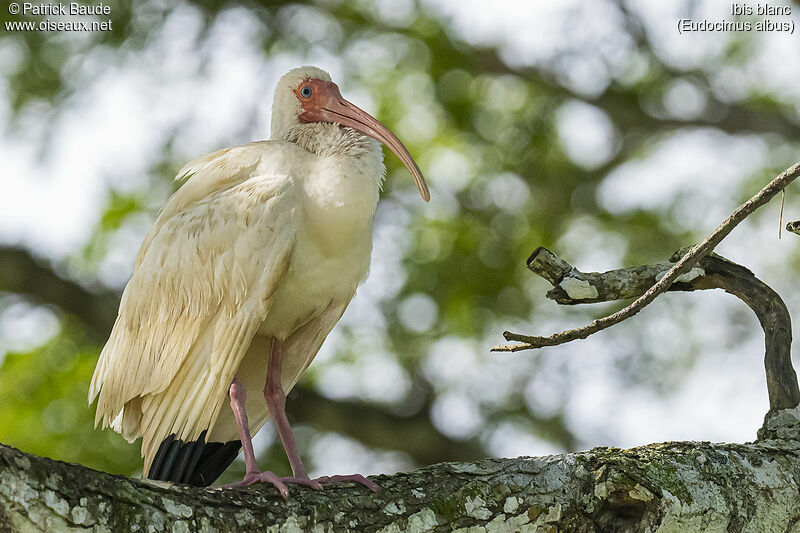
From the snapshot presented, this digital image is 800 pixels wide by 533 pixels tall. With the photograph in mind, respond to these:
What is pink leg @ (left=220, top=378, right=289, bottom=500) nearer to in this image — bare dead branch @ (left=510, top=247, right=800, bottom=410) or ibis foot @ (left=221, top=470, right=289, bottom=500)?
ibis foot @ (left=221, top=470, right=289, bottom=500)

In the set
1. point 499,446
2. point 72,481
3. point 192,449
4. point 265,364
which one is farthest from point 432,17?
point 72,481

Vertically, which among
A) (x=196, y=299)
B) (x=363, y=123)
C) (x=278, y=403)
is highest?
(x=363, y=123)

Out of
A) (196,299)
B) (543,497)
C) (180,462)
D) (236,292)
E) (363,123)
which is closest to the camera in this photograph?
(543,497)

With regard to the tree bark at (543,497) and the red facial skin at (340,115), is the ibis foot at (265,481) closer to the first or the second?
the tree bark at (543,497)

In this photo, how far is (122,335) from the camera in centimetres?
456

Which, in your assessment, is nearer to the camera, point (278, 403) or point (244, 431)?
point (244, 431)

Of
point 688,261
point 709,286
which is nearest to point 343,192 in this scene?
point 709,286

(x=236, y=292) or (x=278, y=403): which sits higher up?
(x=236, y=292)

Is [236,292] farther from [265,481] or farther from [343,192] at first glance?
[265,481]

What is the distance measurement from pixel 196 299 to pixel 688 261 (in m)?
2.22

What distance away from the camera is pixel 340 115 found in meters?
4.78

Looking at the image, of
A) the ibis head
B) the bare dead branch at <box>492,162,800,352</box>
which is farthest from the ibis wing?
the bare dead branch at <box>492,162,800,352</box>

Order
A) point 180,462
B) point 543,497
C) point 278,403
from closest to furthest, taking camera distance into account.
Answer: point 543,497 → point 180,462 → point 278,403

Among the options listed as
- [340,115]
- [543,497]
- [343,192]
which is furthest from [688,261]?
[340,115]
